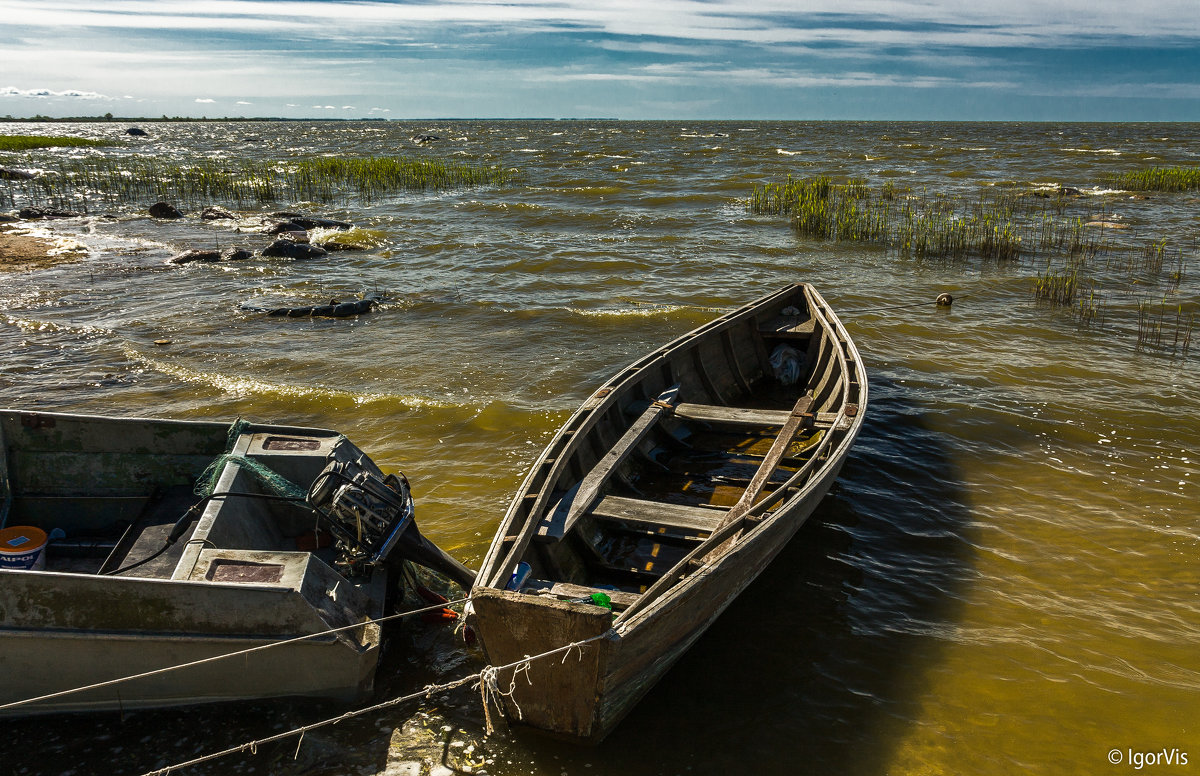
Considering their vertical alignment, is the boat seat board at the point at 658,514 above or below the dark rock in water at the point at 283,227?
below

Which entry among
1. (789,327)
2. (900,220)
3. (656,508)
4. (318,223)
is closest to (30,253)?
(318,223)

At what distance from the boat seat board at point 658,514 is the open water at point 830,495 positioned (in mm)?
819

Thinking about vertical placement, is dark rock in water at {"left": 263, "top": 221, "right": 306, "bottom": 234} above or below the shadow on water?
above

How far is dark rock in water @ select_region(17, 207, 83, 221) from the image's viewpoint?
26.8 m

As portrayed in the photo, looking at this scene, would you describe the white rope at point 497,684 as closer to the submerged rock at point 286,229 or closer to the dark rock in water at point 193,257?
the dark rock in water at point 193,257

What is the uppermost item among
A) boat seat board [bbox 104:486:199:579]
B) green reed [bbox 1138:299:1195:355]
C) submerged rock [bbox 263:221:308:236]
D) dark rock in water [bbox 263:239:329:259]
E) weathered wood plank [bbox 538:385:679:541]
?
submerged rock [bbox 263:221:308:236]

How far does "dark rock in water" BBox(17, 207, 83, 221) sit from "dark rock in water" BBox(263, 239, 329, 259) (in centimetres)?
1195

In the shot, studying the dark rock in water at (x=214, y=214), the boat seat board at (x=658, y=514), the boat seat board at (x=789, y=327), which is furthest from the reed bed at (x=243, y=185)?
the boat seat board at (x=658, y=514)

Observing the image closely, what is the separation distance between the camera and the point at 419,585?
6.05 m

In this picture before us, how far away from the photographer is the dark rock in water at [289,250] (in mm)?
21078

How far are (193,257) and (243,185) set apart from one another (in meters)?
17.6

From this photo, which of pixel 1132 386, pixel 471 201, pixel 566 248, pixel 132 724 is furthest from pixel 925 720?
pixel 471 201

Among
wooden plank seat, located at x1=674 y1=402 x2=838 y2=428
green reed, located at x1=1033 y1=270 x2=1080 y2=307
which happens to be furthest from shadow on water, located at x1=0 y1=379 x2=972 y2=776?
green reed, located at x1=1033 y1=270 x2=1080 y2=307

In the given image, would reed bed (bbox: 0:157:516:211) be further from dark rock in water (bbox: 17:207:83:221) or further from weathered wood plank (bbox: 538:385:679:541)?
weathered wood plank (bbox: 538:385:679:541)
